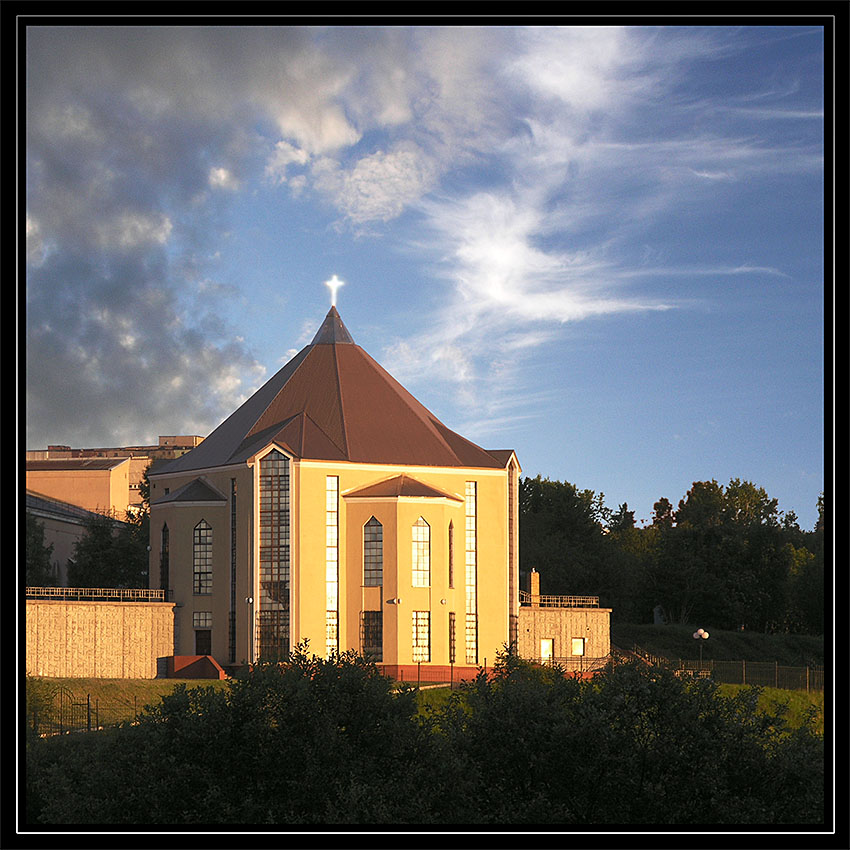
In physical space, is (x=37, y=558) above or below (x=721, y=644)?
above

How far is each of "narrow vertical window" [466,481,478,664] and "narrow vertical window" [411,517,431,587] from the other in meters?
2.67

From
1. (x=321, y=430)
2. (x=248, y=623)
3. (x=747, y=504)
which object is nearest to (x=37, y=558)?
(x=248, y=623)

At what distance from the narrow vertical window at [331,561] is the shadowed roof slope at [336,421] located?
4.87ft

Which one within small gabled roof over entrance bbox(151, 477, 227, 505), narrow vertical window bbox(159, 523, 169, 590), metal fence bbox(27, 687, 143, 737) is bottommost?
metal fence bbox(27, 687, 143, 737)

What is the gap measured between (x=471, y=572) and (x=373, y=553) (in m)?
4.86

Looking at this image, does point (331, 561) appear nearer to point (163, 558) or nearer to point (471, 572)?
point (471, 572)

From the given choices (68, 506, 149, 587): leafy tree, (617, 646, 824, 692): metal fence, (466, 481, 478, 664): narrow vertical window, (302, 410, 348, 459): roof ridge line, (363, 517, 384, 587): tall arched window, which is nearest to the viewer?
(617, 646, 824, 692): metal fence

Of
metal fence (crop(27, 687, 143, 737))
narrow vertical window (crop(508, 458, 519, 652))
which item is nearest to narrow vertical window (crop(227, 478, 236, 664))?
metal fence (crop(27, 687, 143, 737))

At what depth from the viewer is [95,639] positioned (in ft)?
143

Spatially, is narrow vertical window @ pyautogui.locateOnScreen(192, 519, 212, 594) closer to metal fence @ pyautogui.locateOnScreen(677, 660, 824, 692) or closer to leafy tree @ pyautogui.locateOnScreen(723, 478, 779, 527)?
metal fence @ pyautogui.locateOnScreen(677, 660, 824, 692)

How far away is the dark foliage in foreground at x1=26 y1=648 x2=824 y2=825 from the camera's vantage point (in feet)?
67.0

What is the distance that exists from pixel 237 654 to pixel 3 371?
38254 millimetres

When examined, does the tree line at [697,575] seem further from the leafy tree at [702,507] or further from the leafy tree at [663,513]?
the leafy tree at [663,513]

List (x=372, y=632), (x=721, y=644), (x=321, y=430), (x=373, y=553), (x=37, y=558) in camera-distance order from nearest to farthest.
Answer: (x=372, y=632), (x=373, y=553), (x=321, y=430), (x=37, y=558), (x=721, y=644)
